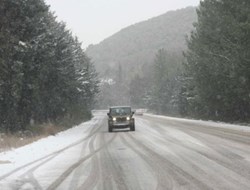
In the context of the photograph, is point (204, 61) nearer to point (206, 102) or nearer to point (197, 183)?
point (206, 102)

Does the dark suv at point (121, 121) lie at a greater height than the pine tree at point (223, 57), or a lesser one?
lesser

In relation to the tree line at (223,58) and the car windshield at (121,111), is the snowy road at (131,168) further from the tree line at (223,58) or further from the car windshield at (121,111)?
the tree line at (223,58)

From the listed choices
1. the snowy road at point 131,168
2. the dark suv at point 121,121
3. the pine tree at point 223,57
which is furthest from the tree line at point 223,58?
the snowy road at point 131,168

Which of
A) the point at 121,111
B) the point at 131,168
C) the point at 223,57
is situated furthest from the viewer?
the point at 223,57

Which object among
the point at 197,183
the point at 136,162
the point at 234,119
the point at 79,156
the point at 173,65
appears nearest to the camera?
the point at 197,183

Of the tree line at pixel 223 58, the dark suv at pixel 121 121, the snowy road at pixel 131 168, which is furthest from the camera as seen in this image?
the tree line at pixel 223 58

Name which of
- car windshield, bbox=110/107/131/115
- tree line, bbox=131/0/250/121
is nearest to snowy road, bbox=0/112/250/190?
car windshield, bbox=110/107/131/115

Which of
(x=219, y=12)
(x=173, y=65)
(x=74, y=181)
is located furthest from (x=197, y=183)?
(x=173, y=65)

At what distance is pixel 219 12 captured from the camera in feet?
159

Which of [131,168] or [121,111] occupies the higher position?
[121,111]

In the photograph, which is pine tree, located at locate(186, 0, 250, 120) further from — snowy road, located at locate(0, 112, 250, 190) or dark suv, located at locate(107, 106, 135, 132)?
snowy road, located at locate(0, 112, 250, 190)

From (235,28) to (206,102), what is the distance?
Result: 15480mm

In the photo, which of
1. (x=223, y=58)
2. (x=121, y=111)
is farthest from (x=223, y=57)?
(x=121, y=111)

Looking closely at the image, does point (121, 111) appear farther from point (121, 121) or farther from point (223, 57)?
point (223, 57)
